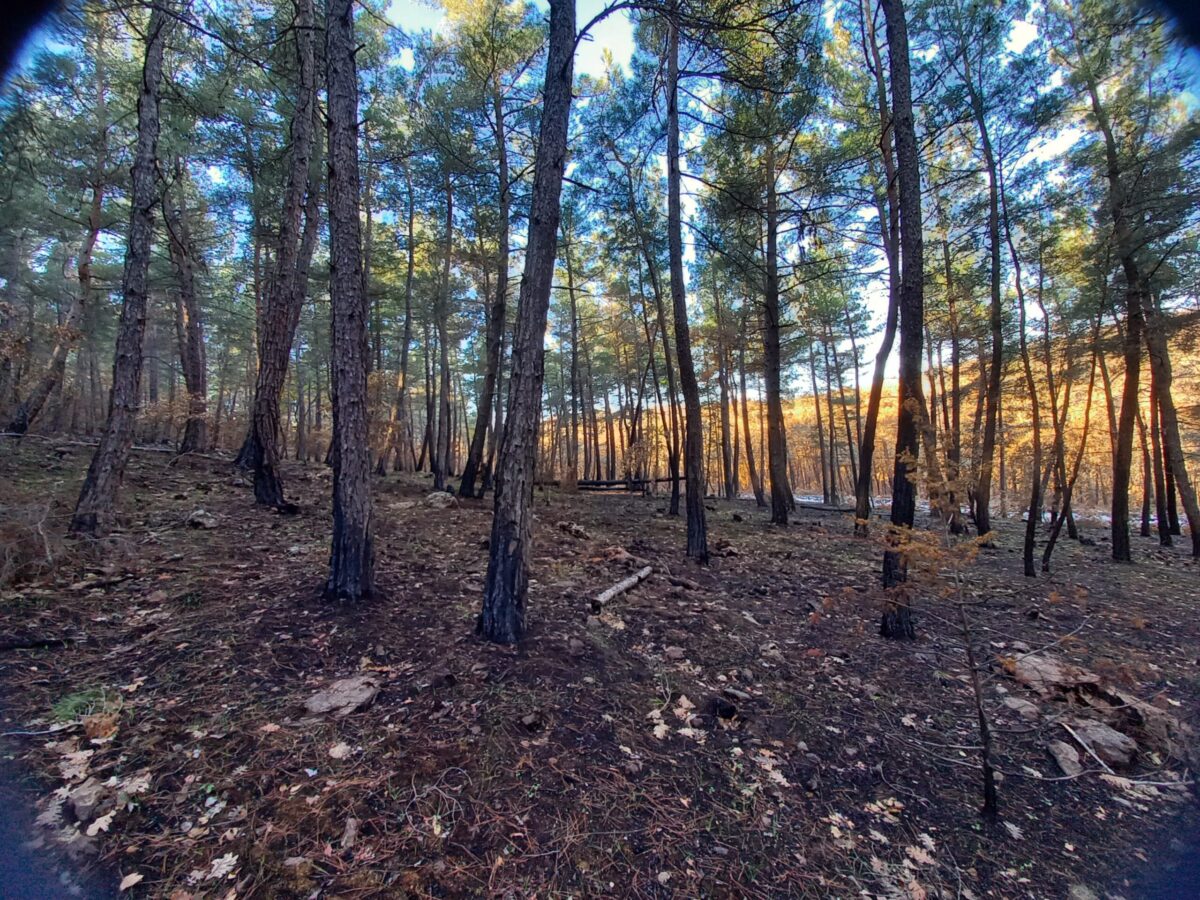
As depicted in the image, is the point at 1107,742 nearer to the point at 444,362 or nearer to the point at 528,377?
the point at 528,377

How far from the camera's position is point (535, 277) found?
3.62 meters

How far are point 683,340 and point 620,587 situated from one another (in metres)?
4.09

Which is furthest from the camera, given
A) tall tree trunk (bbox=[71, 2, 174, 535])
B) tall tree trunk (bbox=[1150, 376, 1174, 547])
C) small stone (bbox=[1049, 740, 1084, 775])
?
tall tree trunk (bbox=[1150, 376, 1174, 547])

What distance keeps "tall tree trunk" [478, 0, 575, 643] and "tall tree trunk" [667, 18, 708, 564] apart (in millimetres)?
3513

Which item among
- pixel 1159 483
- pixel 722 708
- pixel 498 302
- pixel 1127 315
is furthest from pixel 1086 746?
pixel 1159 483

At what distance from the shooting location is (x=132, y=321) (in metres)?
4.71

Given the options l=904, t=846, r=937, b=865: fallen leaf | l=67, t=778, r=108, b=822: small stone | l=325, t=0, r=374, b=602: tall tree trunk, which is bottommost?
l=904, t=846, r=937, b=865: fallen leaf

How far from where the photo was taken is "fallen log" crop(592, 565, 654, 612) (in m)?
4.53

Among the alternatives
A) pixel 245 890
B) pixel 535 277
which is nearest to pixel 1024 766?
pixel 245 890

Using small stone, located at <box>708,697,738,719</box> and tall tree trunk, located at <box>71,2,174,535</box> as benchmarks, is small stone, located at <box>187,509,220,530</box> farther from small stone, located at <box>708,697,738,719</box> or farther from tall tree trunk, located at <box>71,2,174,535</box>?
small stone, located at <box>708,697,738,719</box>

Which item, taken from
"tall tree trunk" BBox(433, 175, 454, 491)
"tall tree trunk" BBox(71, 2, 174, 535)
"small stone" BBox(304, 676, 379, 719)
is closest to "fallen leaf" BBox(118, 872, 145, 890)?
"small stone" BBox(304, 676, 379, 719)

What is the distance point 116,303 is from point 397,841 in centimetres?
2160

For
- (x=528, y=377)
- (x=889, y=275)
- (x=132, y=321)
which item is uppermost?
(x=889, y=275)

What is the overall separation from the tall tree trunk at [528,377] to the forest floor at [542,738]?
1.22 ft
